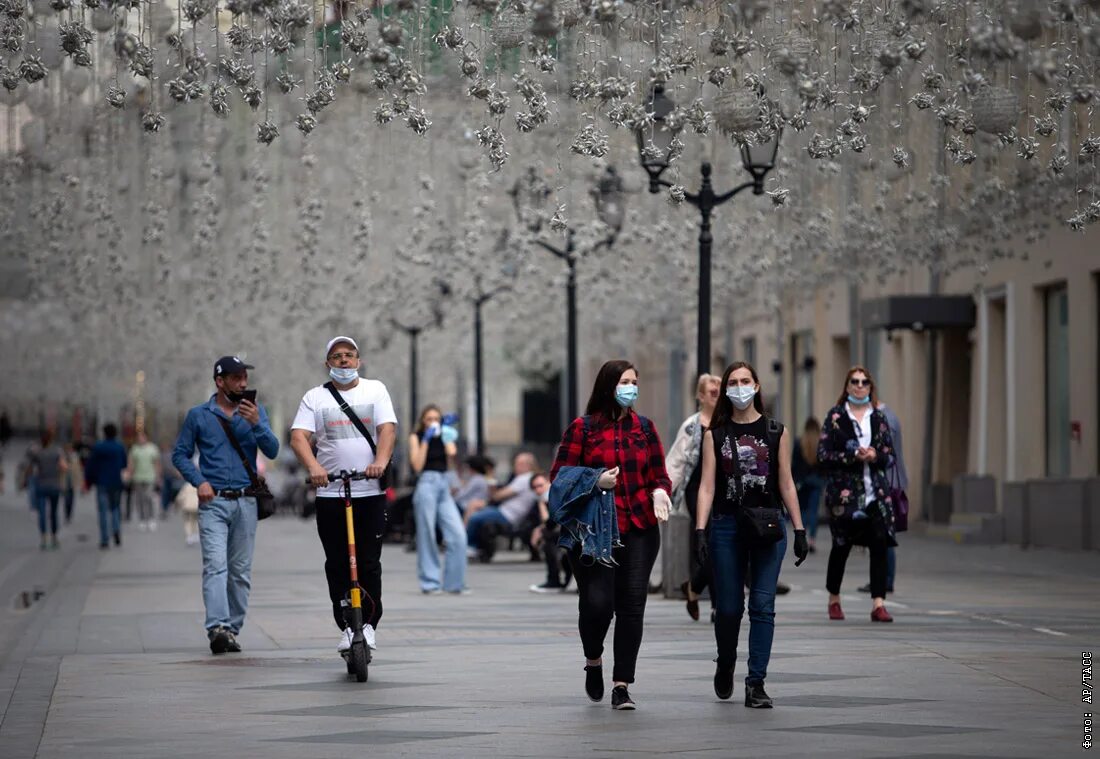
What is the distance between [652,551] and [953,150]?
4338 mm

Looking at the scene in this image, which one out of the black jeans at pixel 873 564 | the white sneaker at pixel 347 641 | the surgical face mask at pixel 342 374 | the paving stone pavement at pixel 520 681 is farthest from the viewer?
the black jeans at pixel 873 564

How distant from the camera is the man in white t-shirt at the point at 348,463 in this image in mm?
12859

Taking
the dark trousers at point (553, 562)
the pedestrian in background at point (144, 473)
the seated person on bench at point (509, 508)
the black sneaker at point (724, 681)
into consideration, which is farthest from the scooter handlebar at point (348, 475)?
the pedestrian in background at point (144, 473)

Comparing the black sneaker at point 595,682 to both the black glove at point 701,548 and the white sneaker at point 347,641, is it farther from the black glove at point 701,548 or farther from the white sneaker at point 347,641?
the white sneaker at point 347,641

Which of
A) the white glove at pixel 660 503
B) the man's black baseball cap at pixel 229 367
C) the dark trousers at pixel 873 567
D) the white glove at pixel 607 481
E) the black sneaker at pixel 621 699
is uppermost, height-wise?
the man's black baseball cap at pixel 229 367

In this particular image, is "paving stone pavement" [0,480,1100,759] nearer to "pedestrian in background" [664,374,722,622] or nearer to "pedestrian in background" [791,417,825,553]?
"pedestrian in background" [664,374,722,622]

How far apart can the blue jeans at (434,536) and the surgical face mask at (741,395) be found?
10.3m

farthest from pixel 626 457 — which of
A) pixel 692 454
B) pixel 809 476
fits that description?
pixel 809 476

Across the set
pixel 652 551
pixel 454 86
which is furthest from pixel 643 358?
pixel 652 551

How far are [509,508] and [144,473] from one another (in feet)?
59.3

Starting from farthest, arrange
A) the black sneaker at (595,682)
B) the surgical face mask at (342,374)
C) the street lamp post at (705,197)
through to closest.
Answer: the street lamp post at (705,197), the surgical face mask at (342,374), the black sneaker at (595,682)

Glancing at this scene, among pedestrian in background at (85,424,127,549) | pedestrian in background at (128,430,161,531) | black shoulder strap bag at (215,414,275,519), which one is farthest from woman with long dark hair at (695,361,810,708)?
pedestrian in background at (128,430,161,531)

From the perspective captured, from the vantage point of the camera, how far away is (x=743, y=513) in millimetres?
11125

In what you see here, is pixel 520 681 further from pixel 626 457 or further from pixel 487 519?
pixel 487 519
